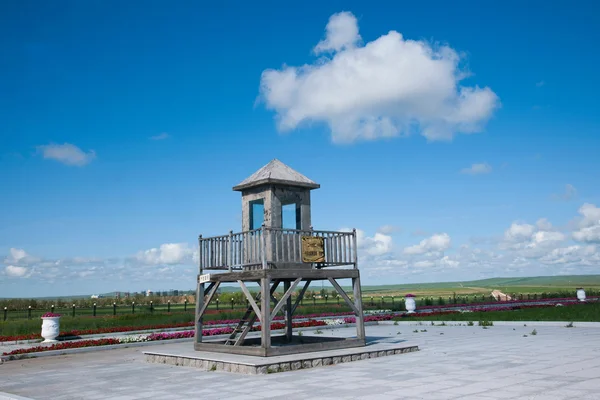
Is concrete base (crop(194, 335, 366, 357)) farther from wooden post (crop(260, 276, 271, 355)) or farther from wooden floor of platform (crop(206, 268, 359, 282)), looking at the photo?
wooden floor of platform (crop(206, 268, 359, 282))

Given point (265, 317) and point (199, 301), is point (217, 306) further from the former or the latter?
point (265, 317)

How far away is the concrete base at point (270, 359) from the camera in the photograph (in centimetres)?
1356

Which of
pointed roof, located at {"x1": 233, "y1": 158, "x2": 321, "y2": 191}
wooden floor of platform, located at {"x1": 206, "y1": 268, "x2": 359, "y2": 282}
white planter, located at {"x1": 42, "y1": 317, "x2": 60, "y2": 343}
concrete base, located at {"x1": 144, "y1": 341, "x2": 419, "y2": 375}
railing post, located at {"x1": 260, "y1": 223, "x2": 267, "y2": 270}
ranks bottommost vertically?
concrete base, located at {"x1": 144, "y1": 341, "x2": 419, "y2": 375}

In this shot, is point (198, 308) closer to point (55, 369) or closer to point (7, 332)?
point (55, 369)

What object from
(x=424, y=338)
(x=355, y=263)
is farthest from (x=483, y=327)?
(x=355, y=263)

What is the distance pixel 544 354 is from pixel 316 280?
6.52 m

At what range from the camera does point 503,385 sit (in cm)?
1037

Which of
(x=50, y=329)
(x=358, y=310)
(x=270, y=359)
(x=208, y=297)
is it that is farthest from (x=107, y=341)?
(x=358, y=310)

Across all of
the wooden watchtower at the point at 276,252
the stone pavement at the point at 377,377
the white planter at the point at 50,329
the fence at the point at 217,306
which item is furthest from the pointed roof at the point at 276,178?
the fence at the point at 217,306

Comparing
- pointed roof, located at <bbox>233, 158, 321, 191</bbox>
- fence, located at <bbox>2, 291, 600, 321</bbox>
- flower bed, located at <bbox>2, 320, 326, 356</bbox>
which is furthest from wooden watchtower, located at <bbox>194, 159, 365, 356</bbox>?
fence, located at <bbox>2, 291, 600, 321</bbox>

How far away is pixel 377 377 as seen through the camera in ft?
39.5

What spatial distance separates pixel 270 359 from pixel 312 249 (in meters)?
3.79

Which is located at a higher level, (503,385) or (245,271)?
(245,271)

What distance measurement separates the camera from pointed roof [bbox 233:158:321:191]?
55.7 feet
